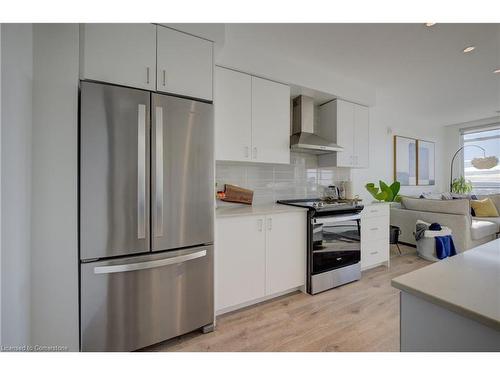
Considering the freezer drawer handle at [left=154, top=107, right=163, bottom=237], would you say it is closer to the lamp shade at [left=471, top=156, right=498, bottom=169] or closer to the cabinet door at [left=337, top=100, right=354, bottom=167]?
the cabinet door at [left=337, top=100, right=354, bottom=167]

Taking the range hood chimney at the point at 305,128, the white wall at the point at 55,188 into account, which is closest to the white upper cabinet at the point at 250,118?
the range hood chimney at the point at 305,128

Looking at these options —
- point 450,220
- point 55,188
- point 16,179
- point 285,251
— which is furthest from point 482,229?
point 16,179

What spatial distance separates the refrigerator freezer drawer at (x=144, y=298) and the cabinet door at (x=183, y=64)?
1.13 meters

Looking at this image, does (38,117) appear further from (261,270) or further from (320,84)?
(320,84)

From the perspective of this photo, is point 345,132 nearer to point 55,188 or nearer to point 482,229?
point 482,229

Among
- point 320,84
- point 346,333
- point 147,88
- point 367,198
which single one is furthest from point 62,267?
point 367,198

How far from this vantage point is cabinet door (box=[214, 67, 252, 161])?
6.61 ft

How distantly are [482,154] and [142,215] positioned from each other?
665cm

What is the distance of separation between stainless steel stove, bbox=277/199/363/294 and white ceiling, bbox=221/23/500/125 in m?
1.55

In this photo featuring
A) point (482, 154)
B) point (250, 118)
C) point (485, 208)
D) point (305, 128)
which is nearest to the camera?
point (250, 118)

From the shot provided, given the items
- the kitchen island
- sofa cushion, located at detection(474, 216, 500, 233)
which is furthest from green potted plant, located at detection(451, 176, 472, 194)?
the kitchen island

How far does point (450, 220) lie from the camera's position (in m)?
3.13
